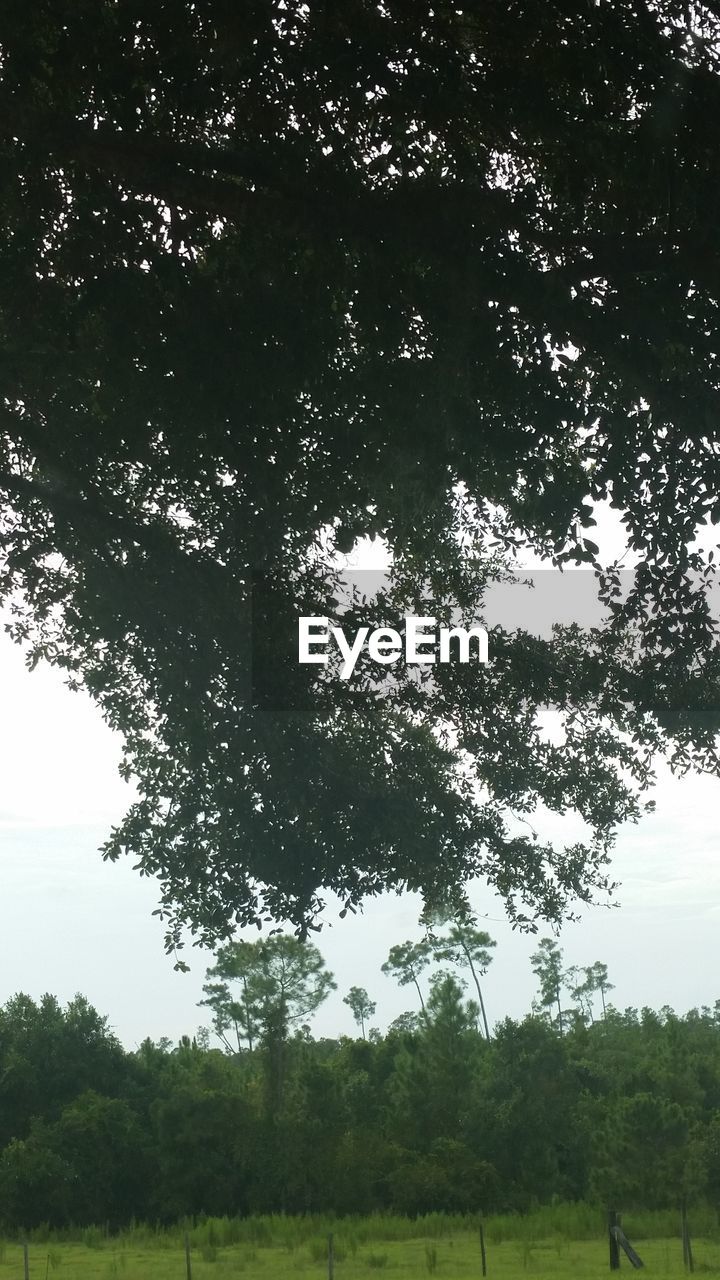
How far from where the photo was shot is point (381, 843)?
28.2 ft

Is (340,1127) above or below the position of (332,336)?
below

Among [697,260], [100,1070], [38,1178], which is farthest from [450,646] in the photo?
[100,1070]

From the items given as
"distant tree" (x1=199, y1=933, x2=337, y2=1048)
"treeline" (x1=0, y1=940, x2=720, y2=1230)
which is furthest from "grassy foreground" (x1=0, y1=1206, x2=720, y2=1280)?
"distant tree" (x1=199, y1=933, x2=337, y2=1048)

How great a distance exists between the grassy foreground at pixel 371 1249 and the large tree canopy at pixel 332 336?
19431 millimetres

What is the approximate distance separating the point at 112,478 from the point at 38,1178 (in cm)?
2580

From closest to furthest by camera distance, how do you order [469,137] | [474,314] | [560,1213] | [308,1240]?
1. [474,314]
2. [469,137]
3. [308,1240]
4. [560,1213]

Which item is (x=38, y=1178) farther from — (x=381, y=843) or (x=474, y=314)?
(x=474, y=314)

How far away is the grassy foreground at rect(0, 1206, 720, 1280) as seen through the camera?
81.7 ft
